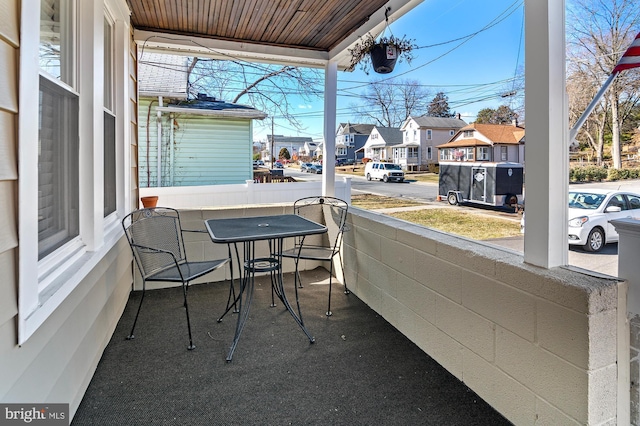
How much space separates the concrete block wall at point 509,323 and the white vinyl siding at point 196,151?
521 centimetres

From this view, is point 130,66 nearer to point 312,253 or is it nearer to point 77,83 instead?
point 77,83

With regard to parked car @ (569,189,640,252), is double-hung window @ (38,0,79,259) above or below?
above

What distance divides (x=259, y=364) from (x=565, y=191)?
72.0 inches

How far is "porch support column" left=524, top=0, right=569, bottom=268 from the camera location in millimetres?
1490

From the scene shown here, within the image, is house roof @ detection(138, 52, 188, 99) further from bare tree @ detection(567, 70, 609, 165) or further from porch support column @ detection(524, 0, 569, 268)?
bare tree @ detection(567, 70, 609, 165)

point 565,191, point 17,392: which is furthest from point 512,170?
point 17,392

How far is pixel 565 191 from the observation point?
153 cm

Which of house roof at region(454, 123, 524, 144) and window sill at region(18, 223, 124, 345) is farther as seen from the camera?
house roof at region(454, 123, 524, 144)

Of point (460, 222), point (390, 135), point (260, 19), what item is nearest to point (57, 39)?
point (260, 19)

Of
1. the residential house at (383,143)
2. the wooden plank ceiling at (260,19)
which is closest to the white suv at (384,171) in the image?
the residential house at (383,143)

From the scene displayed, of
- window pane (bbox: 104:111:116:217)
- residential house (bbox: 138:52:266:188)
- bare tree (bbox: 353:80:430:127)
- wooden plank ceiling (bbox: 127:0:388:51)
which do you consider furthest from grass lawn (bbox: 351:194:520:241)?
residential house (bbox: 138:52:266:188)

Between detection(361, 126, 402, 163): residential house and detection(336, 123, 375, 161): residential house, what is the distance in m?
0.14

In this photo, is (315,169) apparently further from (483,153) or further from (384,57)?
(483,153)

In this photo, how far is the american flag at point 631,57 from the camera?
4.12 feet
